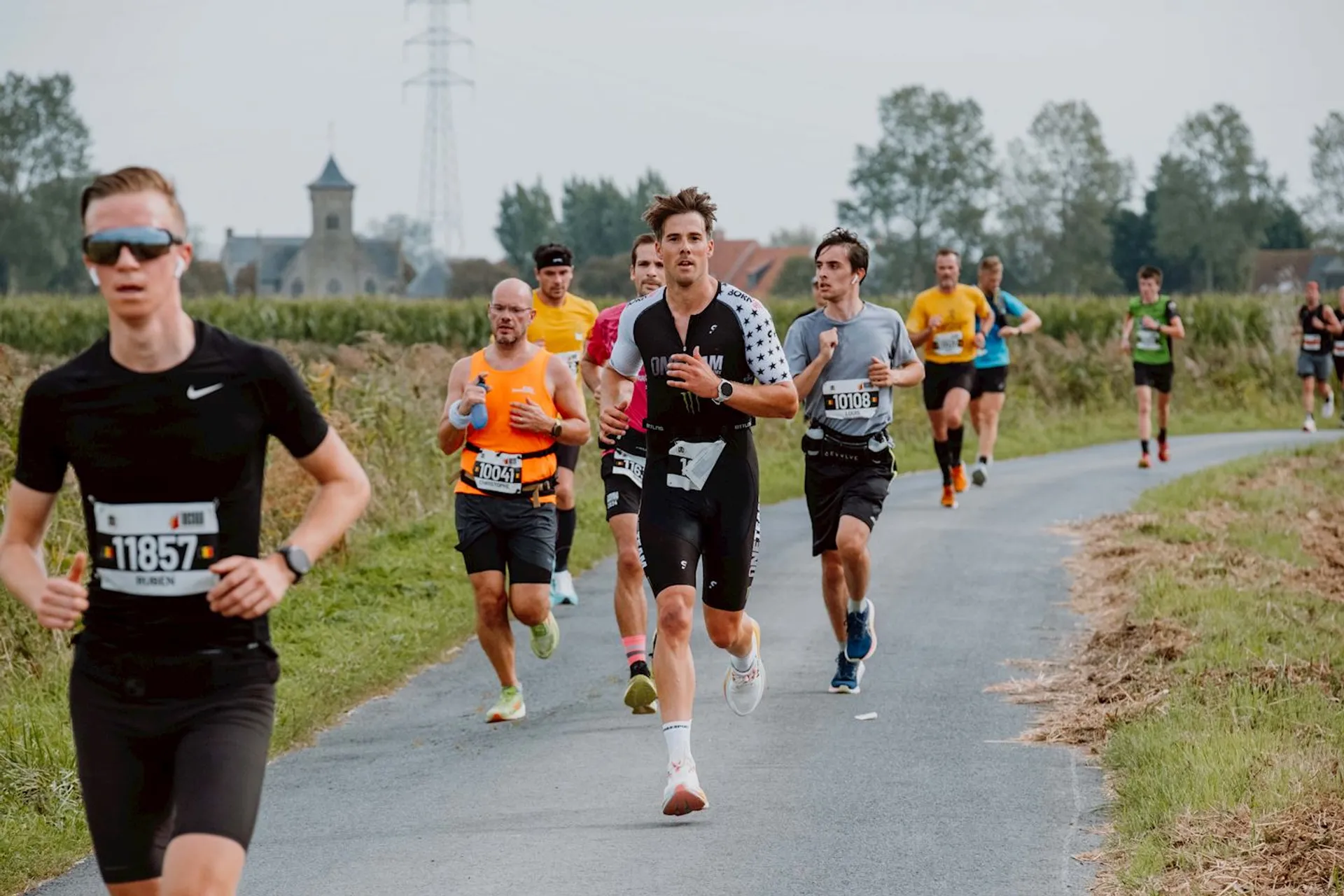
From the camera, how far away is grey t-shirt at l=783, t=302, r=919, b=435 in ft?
32.4

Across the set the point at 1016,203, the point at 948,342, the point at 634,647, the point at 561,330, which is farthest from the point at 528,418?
the point at 1016,203

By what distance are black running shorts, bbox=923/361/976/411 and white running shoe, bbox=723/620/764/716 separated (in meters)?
9.46

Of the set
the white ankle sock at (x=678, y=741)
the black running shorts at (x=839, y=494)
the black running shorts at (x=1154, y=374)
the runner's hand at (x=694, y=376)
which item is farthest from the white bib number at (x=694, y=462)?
the black running shorts at (x=1154, y=374)

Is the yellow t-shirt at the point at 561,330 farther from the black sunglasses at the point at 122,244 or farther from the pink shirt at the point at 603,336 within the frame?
the black sunglasses at the point at 122,244

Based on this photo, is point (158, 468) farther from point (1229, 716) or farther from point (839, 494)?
point (839, 494)

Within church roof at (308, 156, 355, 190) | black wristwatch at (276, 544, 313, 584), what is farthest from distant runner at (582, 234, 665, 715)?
church roof at (308, 156, 355, 190)

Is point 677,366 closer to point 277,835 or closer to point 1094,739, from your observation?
point 277,835

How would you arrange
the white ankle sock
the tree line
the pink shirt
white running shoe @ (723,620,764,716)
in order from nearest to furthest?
the white ankle sock → white running shoe @ (723,620,764,716) → the pink shirt → the tree line

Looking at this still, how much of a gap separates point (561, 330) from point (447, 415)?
330 centimetres

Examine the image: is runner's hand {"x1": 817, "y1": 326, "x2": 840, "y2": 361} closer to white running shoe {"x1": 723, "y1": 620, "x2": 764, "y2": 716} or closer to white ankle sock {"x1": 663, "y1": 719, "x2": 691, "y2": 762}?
white running shoe {"x1": 723, "y1": 620, "x2": 764, "y2": 716}

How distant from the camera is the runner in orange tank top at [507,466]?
9.17 meters

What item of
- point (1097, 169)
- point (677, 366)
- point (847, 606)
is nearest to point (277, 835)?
point (677, 366)

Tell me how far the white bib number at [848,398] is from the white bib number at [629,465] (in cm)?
109

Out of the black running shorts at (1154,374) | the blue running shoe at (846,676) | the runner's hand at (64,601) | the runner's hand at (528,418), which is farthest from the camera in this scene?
the black running shorts at (1154,374)
